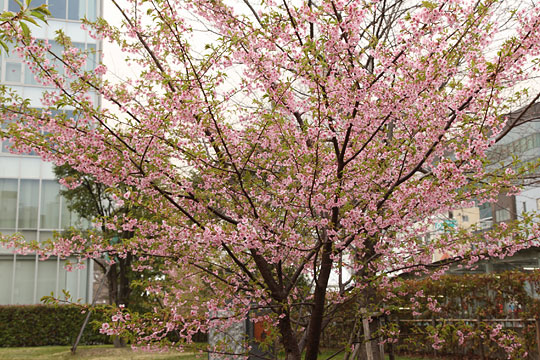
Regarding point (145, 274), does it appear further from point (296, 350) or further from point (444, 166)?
point (444, 166)

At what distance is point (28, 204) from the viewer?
2027cm

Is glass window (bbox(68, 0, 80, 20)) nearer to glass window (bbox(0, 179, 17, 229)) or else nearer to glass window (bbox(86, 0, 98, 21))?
glass window (bbox(86, 0, 98, 21))

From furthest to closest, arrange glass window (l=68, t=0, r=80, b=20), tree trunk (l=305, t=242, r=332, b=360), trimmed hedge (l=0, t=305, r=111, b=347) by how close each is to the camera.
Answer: glass window (l=68, t=0, r=80, b=20) → trimmed hedge (l=0, t=305, r=111, b=347) → tree trunk (l=305, t=242, r=332, b=360)

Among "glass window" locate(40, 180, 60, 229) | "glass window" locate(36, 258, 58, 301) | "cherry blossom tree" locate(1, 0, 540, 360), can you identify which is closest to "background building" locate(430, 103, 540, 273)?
"cherry blossom tree" locate(1, 0, 540, 360)

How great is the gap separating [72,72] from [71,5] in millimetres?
19979

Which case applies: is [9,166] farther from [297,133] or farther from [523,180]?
[523,180]

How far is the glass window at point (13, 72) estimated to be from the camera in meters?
20.8

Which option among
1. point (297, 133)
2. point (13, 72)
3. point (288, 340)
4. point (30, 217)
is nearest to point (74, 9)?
point (13, 72)

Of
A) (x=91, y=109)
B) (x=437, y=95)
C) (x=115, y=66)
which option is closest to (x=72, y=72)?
(x=91, y=109)

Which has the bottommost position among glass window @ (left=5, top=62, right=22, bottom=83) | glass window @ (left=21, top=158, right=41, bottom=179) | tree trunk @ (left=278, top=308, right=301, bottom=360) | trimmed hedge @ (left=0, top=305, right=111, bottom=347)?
trimmed hedge @ (left=0, top=305, right=111, bottom=347)

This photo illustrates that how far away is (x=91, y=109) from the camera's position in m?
3.65

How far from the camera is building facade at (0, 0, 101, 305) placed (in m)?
19.6

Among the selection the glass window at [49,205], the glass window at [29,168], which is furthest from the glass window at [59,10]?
the glass window at [49,205]

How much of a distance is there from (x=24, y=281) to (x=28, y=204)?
9.75 feet
